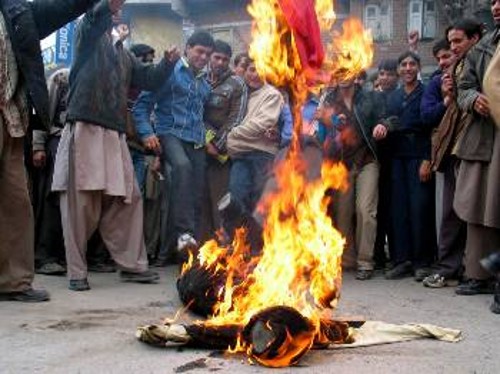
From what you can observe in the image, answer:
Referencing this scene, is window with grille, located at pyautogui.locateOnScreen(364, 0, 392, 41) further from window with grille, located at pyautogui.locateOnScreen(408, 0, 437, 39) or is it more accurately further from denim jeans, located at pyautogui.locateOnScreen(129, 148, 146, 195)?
denim jeans, located at pyautogui.locateOnScreen(129, 148, 146, 195)

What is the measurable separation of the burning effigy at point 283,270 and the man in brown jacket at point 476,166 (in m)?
1.40

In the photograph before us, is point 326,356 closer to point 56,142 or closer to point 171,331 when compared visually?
point 171,331

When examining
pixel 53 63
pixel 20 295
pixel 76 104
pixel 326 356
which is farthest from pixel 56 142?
pixel 53 63

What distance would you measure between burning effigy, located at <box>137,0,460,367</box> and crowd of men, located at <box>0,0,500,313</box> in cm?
88

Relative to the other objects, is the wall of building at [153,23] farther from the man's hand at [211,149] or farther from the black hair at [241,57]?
the man's hand at [211,149]

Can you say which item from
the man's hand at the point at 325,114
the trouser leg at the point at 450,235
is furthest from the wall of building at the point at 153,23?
the trouser leg at the point at 450,235

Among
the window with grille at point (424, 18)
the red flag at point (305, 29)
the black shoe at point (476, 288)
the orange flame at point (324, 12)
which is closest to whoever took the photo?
the red flag at point (305, 29)

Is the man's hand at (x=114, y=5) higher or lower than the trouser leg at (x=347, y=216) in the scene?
higher

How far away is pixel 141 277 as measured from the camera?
595 centimetres

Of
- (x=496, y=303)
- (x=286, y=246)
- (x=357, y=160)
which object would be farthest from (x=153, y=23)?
(x=286, y=246)

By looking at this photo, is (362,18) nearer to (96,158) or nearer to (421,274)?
(421,274)

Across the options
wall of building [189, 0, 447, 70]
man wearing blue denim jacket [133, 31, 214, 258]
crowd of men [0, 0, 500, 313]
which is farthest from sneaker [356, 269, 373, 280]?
wall of building [189, 0, 447, 70]

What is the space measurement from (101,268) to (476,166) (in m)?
3.53

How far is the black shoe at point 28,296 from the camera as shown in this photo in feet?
16.5
